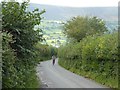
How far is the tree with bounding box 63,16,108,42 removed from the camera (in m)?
57.8

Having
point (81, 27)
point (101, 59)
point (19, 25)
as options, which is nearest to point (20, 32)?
point (19, 25)

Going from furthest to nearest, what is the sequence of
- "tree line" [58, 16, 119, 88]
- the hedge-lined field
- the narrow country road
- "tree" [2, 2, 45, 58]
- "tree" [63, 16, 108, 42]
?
"tree" [63, 16, 108, 42]
"tree line" [58, 16, 119, 88]
the hedge-lined field
the narrow country road
"tree" [2, 2, 45, 58]

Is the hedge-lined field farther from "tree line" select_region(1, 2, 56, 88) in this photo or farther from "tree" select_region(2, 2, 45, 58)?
"tree" select_region(2, 2, 45, 58)

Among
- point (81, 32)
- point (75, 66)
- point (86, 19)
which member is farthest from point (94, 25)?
point (75, 66)

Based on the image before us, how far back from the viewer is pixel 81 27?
5806 centimetres

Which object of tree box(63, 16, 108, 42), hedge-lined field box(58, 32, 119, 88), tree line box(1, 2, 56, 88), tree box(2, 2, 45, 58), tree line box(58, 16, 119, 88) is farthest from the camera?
tree box(63, 16, 108, 42)

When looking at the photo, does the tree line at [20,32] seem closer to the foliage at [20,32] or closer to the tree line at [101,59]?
the foliage at [20,32]

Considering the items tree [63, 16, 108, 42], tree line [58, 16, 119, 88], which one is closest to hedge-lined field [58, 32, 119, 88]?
tree line [58, 16, 119, 88]

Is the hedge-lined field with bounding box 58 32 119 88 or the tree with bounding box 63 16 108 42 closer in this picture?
the hedge-lined field with bounding box 58 32 119 88

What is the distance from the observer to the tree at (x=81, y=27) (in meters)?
57.8

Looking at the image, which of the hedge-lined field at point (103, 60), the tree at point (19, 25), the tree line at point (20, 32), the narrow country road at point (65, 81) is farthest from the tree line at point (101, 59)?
the tree at point (19, 25)

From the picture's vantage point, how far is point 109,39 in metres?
26.6

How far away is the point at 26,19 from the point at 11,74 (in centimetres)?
458

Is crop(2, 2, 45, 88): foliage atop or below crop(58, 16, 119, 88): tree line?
atop
